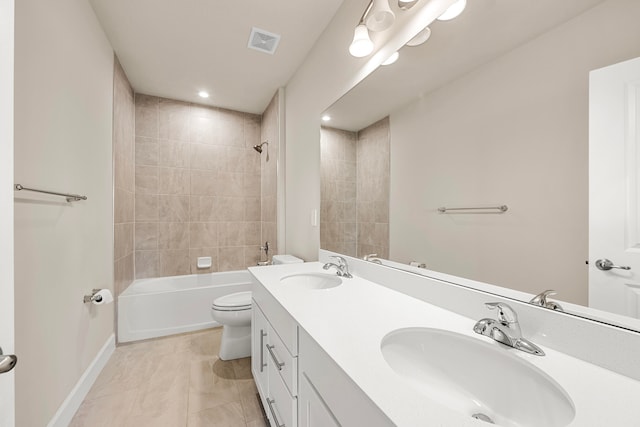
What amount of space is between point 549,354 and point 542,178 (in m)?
0.46

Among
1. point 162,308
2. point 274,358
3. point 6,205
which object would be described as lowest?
point 162,308

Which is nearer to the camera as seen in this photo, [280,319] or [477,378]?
[477,378]

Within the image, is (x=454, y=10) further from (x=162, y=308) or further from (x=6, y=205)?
(x=162, y=308)

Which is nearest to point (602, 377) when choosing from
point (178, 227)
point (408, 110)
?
point (408, 110)

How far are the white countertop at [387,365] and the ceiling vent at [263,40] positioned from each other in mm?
1891

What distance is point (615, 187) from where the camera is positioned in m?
0.58

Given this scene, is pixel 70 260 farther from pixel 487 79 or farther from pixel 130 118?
pixel 487 79

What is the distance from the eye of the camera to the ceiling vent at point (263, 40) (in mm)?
1937

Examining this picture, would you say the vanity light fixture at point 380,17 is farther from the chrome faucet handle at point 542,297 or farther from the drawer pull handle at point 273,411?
the drawer pull handle at point 273,411

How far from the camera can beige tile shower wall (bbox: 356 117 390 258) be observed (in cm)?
136

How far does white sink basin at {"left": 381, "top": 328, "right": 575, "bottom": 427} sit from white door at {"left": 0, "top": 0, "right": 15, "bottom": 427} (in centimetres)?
87

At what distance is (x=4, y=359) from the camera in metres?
0.50

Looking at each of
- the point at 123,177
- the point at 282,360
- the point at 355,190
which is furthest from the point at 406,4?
the point at 123,177

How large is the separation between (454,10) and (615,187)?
0.80 metres
